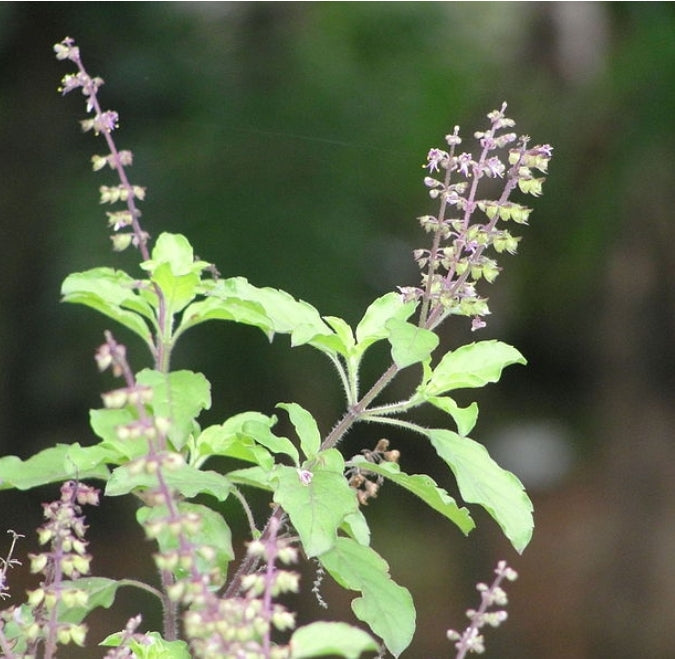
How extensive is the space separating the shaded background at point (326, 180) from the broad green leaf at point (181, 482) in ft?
4.83

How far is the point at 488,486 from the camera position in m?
0.70

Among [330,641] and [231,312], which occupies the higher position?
[231,312]

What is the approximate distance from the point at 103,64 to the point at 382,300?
182cm

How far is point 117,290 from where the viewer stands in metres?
0.67

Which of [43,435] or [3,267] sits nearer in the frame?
[3,267]

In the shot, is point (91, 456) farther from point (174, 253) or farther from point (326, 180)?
point (326, 180)

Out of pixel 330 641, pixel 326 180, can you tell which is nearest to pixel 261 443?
pixel 330 641

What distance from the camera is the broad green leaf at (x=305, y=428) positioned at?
71cm

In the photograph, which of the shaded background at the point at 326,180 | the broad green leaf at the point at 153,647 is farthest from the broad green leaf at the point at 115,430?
the shaded background at the point at 326,180

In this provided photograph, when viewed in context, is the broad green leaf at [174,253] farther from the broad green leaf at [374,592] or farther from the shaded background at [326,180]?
the shaded background at [326,180]

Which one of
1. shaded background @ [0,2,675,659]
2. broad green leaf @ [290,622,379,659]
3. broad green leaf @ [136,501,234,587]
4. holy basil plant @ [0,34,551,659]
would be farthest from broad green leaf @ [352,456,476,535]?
shaded background @ [0,2,675,659]

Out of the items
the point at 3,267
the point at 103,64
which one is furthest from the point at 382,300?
the point at 3,267

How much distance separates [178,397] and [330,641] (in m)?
0.22

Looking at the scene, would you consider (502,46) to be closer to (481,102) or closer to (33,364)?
(481,102)
